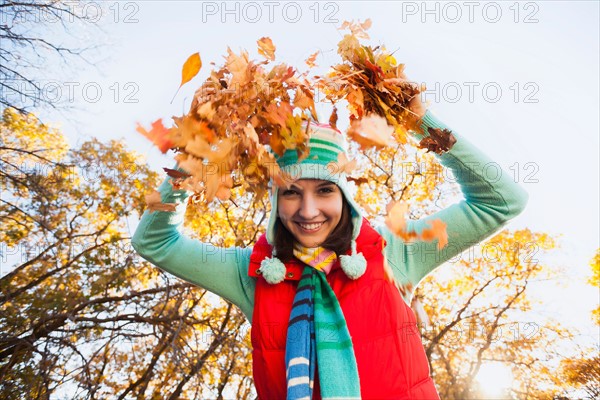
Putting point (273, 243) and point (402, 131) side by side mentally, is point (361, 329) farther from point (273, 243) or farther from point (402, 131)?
point (402, 131)

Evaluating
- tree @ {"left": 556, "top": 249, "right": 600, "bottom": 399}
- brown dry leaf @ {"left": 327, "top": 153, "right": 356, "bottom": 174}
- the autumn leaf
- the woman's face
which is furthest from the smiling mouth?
tree @ {"left": 556, "top": 249, "right": 600, "bottom": 399}

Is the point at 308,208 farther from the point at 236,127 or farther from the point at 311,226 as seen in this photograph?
the point at 236,127

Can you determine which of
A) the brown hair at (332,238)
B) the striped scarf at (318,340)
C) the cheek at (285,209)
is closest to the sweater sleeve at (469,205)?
the brown hair at (332,238)

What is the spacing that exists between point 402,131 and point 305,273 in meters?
0.68

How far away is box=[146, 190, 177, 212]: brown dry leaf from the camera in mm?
1544

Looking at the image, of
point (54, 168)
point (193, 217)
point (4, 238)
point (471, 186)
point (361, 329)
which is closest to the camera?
point (361, 329)

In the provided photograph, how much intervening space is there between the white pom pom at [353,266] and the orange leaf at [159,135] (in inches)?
30.1

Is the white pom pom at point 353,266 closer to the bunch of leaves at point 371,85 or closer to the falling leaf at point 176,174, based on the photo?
the bunch of leaves at point 371,85

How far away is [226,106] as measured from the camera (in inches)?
57.0

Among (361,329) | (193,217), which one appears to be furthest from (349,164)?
(193,217)

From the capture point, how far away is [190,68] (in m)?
1.35

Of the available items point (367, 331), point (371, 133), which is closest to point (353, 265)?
point (367, 331)

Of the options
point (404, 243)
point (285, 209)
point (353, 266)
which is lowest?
point (353, 266)

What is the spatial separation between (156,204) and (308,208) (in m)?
0.58
